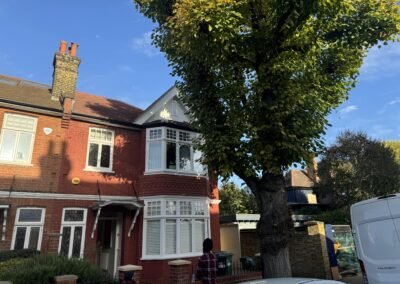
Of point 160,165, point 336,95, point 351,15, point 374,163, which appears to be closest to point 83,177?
point 160,165

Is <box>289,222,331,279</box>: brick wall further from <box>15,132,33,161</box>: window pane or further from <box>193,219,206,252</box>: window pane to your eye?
<box>15,132,33,161</box>: window pane

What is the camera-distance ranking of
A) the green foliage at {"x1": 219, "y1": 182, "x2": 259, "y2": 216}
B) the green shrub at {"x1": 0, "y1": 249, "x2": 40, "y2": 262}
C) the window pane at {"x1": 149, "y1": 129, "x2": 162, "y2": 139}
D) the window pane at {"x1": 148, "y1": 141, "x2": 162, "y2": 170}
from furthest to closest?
the green foliage at {"x1": 219, "y1": 182, "x2": 259, "y2": 216} → the window pane at {"x1": 149, "y1": 129, "x2": 162, "y2": 139} → the window pane at {"x1": 148, "y1": 141, "x2": 162, "y2": 170} → the green shrub at {"x1": 0, "y1": 249, "x2": 40, "y2": 262}

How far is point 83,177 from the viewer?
13.2 metres

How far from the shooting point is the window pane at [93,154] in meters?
13.7

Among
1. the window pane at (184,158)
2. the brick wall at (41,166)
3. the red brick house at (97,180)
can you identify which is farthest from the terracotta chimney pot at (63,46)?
the window pane at (184,158)

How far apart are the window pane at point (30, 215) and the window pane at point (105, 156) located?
123 inches

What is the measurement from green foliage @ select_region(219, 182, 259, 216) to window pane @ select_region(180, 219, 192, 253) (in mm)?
14813

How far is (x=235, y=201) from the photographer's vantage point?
28891 millimetres

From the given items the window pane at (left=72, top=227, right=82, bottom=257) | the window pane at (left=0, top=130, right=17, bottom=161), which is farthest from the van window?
the window pane at (left=0, top=130, right=17, bottom=161)

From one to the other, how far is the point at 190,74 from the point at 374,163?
17563mm

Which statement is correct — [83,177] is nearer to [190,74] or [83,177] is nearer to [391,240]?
[190,74]

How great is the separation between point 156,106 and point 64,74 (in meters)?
4.58

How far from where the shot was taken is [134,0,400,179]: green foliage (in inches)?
347

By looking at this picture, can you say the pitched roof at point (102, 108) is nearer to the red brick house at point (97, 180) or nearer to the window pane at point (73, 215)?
the red brick house at point (97, 180)
